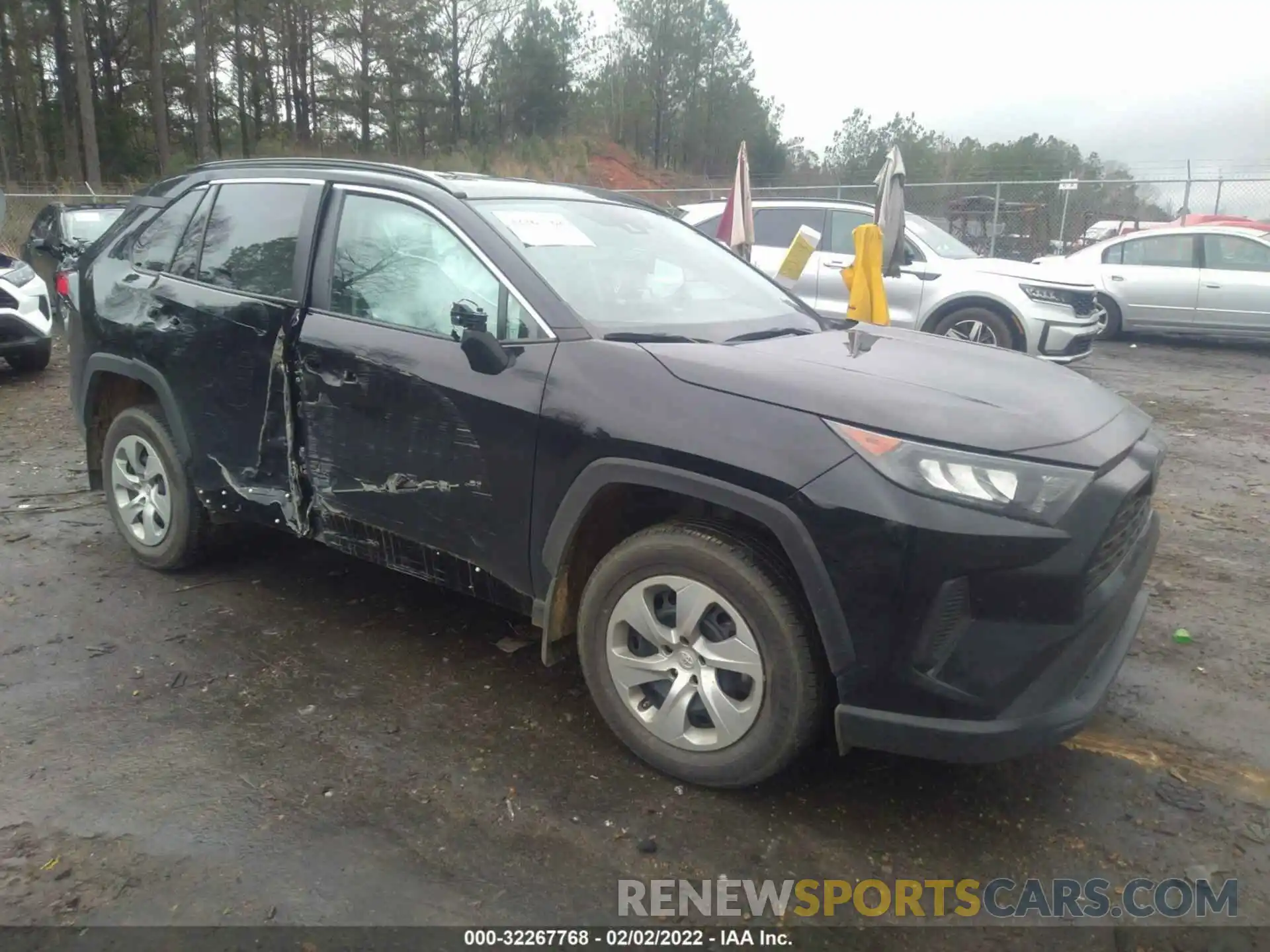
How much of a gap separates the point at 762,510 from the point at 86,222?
12.6 metres

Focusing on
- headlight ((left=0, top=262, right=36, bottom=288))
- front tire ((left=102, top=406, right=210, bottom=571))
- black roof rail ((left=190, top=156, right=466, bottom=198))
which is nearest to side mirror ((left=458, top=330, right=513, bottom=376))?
black roof rail ((left=190, top=156, right=466, bottom=198))

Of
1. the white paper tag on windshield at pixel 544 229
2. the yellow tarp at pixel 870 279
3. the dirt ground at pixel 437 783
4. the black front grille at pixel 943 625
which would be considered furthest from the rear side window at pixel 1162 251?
the black front grille at pixel 943 625

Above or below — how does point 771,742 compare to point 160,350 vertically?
below

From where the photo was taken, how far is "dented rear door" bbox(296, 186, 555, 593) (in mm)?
3018

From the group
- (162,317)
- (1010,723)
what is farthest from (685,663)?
(162,317)

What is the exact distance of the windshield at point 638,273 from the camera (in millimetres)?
3191

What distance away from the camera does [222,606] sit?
4078 millimetres

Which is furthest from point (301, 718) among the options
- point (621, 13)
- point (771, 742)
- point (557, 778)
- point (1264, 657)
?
point (621, 13)

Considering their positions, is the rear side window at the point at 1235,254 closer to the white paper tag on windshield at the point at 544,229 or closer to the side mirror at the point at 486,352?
the white paper tag on windshield at the point at 544,229

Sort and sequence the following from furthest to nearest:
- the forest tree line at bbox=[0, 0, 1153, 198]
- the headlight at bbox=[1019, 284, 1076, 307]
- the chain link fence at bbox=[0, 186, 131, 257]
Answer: the forest tree line at bbox=[0, 0, 1153, 198], the chain link fence at bbox=[0, 186, 131, 257], the headlight at bbox=[1019, 284, 1076, 307]

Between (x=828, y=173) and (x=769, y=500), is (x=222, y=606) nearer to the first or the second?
(x=769, y=500)

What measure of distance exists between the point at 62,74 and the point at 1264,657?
42.7 m

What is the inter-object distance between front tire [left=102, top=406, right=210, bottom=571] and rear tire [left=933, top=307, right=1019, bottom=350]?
24.6ft

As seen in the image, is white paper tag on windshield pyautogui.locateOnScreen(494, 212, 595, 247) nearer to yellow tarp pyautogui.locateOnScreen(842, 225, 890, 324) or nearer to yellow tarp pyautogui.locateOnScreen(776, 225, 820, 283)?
yellow tarp pyautogui.locateOnScreen(842, 225, 890, 324)
